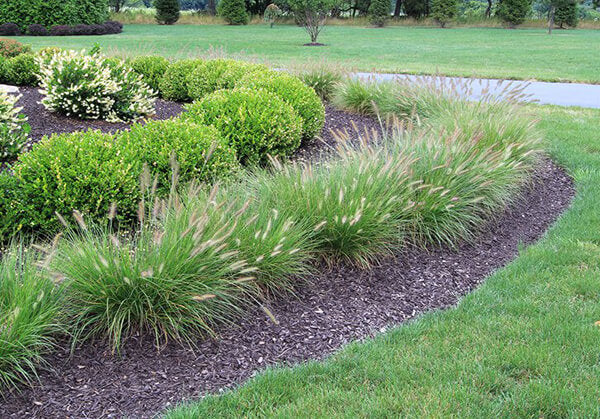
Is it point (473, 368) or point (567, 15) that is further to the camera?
point (567, 15)

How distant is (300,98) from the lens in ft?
24.3

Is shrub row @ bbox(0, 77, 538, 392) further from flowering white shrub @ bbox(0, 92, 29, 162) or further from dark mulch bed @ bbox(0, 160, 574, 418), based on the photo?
flowering white shrub @ bbox(0, 92, 29, 162)

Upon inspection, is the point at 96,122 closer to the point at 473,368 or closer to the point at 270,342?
the point at 270,342

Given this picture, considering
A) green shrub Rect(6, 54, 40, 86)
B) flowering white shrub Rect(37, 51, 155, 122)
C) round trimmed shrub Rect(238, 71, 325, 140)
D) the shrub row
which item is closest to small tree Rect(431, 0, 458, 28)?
green shrub Rect(6, 54, 40, 86)

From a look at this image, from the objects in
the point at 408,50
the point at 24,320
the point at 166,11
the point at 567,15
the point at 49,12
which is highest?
the point at 567,15

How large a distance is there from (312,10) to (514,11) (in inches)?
802

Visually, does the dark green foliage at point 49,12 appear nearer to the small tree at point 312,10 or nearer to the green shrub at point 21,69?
the small tree at point 312,10

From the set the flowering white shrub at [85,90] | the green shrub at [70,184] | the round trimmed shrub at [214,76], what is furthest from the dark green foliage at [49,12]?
the green shrub at [70,184]

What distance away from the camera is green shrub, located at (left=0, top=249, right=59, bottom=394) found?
2.81 meters

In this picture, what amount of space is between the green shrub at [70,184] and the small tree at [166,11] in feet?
128

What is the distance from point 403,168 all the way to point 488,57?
59.4 ft

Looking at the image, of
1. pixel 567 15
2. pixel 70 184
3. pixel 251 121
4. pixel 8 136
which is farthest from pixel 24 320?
pixel 567 15

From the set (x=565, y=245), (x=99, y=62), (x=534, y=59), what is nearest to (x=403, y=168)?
(x=565, y=245)

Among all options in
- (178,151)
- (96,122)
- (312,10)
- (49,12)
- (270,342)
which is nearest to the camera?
(270,342)
